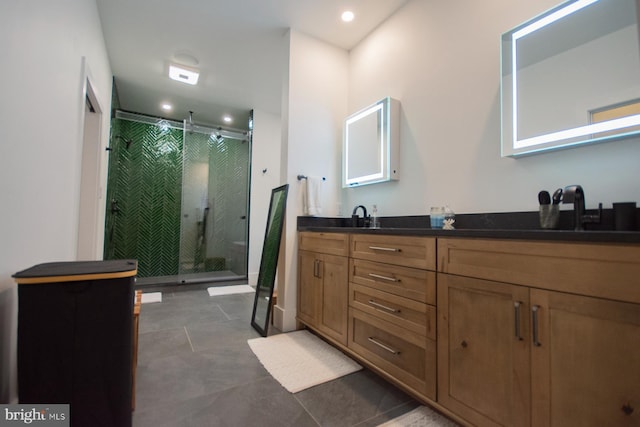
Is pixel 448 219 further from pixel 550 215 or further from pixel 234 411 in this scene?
pixel 234 411

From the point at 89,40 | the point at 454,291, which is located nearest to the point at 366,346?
the point at 454,291

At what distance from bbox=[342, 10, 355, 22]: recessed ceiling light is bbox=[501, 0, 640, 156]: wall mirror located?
1.42 metres

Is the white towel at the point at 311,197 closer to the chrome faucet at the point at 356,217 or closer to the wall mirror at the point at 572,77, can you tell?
the chrome faucet at the point at 356,217

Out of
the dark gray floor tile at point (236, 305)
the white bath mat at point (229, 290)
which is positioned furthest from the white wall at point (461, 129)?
the white bath mat at point (229, 290)

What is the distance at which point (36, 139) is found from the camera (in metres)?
1.38

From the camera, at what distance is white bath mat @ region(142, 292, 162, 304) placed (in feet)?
11.4

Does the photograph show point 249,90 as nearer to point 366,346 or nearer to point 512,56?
point 512,56

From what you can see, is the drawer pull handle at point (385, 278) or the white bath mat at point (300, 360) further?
the white bath mat at point (300, 360)

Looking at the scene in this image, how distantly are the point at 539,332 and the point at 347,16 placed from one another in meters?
2.77

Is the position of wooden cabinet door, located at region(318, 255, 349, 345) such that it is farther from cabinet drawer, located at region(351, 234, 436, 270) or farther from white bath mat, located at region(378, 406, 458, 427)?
white bath mat, located at region(378, 406, 458, 427)

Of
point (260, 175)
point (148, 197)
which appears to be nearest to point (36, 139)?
point (260, 175)

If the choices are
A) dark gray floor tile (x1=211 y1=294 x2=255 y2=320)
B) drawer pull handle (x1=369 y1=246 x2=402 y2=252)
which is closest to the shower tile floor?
dark gray floor tile (x1=211 y1=294 x2=255 y2=320)

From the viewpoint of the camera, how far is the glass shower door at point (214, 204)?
4664 millimetres

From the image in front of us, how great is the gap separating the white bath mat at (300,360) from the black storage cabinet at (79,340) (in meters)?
0.91
